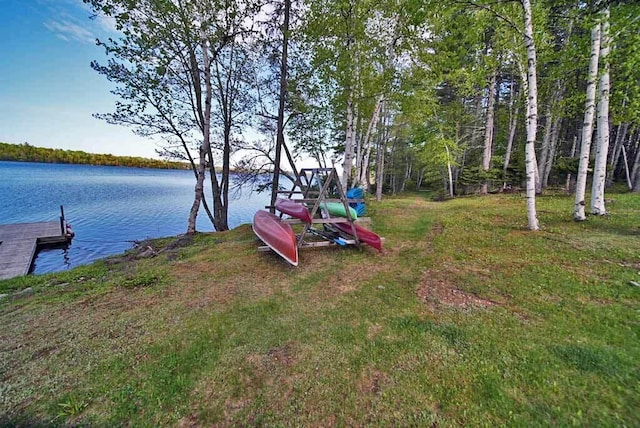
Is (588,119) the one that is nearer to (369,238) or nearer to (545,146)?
(369,238)

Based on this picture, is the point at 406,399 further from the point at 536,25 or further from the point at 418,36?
the point at 418,36

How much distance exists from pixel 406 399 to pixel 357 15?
11.3 meters

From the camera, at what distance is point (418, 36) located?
1046 cm

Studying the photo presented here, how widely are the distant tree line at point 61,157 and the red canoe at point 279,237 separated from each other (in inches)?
3013

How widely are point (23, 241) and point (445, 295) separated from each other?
20.0 meters

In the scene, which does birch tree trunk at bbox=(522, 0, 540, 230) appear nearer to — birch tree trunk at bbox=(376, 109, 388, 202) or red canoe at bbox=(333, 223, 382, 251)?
red canoe at bbox=(333, 223, 382, 251)

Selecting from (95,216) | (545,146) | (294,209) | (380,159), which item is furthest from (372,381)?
(95,216)

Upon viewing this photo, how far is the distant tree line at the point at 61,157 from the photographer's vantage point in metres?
72.2

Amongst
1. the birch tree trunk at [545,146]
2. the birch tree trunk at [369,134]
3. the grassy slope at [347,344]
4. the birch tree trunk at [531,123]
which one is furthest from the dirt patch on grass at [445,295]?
the birch tree trunk at [545,146]

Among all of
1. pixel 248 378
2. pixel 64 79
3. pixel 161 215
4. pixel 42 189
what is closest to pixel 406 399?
pixel 248 378

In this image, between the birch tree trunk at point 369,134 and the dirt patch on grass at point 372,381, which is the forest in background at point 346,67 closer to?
the birch tree trunk at point 369,134

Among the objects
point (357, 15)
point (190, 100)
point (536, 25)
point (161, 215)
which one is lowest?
point (161, 215)

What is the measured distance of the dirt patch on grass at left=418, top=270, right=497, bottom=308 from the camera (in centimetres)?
373

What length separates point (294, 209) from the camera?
7359 mm
